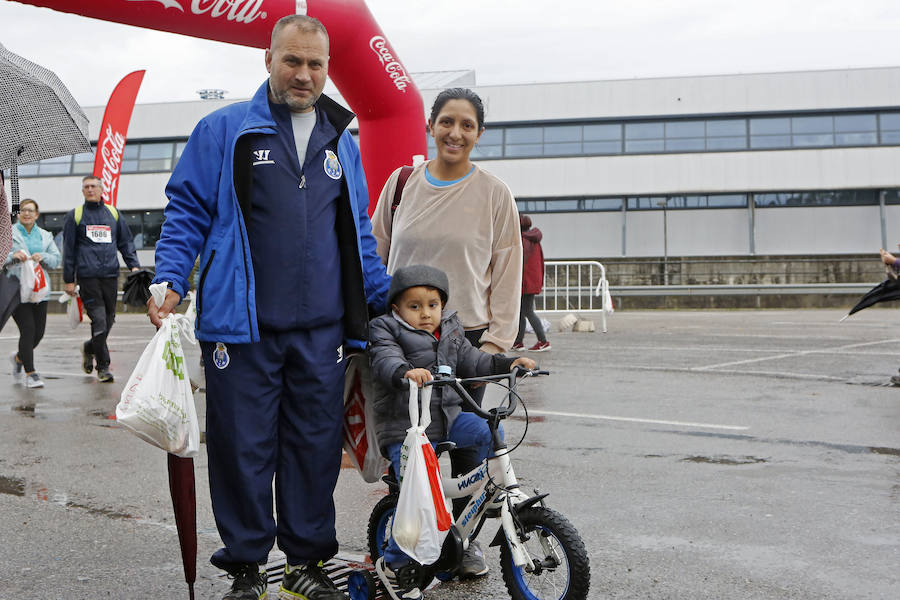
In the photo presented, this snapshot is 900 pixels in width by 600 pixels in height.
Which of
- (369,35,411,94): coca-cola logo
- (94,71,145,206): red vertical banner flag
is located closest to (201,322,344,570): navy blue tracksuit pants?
(369,35,411,94): coca-cola logo

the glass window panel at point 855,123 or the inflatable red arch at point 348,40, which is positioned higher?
the glass window panel at point 855,123

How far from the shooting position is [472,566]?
3656 millimetres

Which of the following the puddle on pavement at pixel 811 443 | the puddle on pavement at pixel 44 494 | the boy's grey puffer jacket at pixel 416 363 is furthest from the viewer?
the puddle on pavement at pixel 811 443

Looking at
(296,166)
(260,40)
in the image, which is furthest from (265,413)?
(260,40)

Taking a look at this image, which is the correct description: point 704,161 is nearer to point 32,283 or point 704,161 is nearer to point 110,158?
point 110,158

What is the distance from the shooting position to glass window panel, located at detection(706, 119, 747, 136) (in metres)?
34.2

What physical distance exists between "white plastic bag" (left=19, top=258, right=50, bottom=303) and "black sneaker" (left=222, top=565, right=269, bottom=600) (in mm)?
6616

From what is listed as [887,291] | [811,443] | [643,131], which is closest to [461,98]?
[811,443]

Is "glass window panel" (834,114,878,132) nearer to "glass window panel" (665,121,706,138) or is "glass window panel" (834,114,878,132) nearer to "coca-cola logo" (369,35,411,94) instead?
"glass window panel" (665,121,706,138)

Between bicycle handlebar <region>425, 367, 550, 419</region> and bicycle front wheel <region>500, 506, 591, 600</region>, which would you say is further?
bicycle handlebar <region>425, 367, 550, 419</region>

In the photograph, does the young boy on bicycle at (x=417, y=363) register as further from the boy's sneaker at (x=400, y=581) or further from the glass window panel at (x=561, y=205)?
the glass window panel at (x=561, y=205)

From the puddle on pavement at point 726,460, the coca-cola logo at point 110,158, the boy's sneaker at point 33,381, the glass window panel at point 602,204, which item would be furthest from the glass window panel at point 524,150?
the puddle on pavement at point 726,460

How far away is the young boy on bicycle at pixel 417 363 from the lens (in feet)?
10.8

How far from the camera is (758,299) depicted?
27.9 metres
